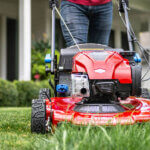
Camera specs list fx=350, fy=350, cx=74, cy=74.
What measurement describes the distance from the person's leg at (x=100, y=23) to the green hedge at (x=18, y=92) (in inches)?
159

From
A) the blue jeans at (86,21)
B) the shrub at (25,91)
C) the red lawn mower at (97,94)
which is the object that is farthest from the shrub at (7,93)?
the red lawn mower at (97,94)

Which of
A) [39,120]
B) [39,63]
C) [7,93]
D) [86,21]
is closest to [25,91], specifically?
[7,93]

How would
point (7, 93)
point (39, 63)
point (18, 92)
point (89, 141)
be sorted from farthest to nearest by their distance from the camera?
point (39, 63)
point (18, 92)
point (7, 93)
point (89, 141)

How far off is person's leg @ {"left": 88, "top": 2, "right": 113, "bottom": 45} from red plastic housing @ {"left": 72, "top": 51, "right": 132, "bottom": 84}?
3.45 ft

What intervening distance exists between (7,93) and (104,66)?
521 centimetres

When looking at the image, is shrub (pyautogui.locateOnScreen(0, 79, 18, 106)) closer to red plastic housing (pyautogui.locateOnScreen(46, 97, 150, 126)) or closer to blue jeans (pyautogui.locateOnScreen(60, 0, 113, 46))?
blue jeans (pyautogui.locateOnScreen(60, 0, 113, 46))

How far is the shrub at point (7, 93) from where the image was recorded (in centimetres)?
749

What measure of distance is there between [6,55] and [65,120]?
10000 millimetres

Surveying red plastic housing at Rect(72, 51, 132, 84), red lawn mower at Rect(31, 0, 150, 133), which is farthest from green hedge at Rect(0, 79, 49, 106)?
red plastic housing at Rect(72, 51, 132, 84)

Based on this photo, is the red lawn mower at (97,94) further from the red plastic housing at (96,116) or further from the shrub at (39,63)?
the shrub at (39,63)

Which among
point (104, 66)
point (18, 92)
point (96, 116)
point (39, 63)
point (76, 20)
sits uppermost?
point (76, 20)

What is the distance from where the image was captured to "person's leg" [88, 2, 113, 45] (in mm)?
3701

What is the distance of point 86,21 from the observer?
3619 millimetres

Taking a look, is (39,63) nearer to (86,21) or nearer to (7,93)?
(7,93)
